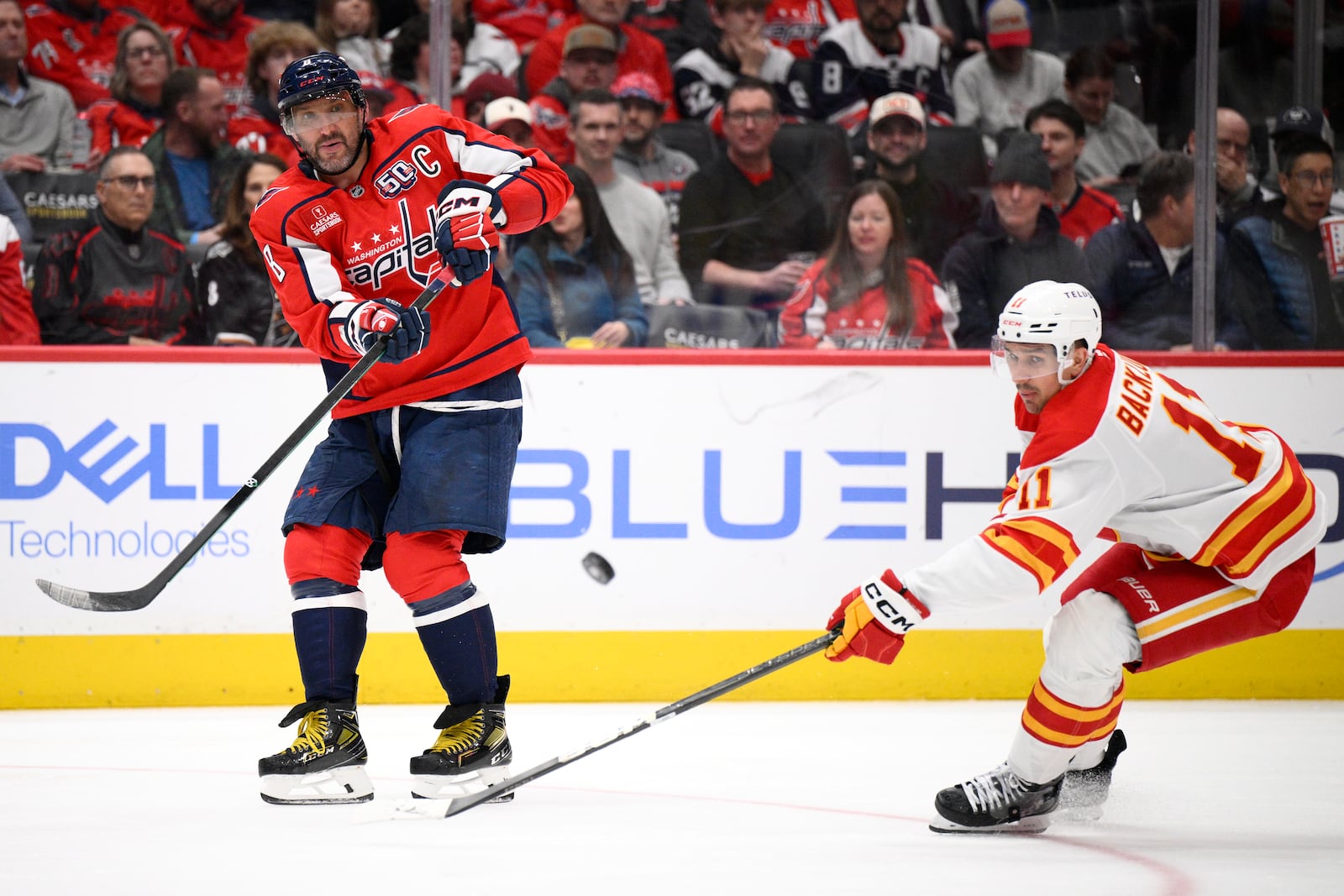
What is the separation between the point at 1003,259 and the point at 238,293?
2.20 meters

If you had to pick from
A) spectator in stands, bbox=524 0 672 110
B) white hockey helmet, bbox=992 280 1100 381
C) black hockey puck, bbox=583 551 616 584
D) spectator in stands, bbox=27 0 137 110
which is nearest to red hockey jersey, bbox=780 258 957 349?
black hockey puck, bbox=583 551 616 584

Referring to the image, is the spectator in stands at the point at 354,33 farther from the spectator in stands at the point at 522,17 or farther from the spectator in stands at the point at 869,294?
the spectator in stands at the point at 869,294

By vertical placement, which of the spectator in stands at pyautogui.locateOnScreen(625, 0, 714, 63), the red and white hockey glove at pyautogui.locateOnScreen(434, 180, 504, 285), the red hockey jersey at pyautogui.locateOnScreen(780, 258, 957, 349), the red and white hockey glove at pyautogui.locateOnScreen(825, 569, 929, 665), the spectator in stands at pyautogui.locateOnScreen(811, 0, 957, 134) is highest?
the spectator in stands at pyautogui.locateOnScreen(625, 0, 714, 63)

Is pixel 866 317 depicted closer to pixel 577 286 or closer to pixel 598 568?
pixel 577 286

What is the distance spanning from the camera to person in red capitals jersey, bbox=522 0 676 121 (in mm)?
5188

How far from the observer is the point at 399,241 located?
2.92 metres

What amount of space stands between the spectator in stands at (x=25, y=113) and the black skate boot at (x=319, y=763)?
241 cm

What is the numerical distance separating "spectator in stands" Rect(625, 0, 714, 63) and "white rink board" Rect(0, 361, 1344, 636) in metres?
1.71

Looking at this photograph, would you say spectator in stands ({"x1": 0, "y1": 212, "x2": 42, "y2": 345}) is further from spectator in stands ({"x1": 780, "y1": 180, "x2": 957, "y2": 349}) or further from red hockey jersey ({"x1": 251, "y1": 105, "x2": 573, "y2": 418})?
spectator in stands ({"x1": 780, "y1": 180, "x2": 957, "y2": 349})

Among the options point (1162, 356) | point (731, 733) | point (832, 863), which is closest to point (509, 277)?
point (731, 733)

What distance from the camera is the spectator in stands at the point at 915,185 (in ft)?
14.9

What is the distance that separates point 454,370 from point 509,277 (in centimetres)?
155

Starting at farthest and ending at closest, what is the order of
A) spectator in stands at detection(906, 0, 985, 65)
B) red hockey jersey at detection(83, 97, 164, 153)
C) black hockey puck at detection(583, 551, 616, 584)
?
spectator in stands at detection(906, 0, 985, 65) < red hockey jersey at detection(83, 97, 164, 153) < black hockey puck at detection(583, 551, 616, 584)

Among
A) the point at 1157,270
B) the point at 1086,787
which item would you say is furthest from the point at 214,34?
the point at 1086,787
